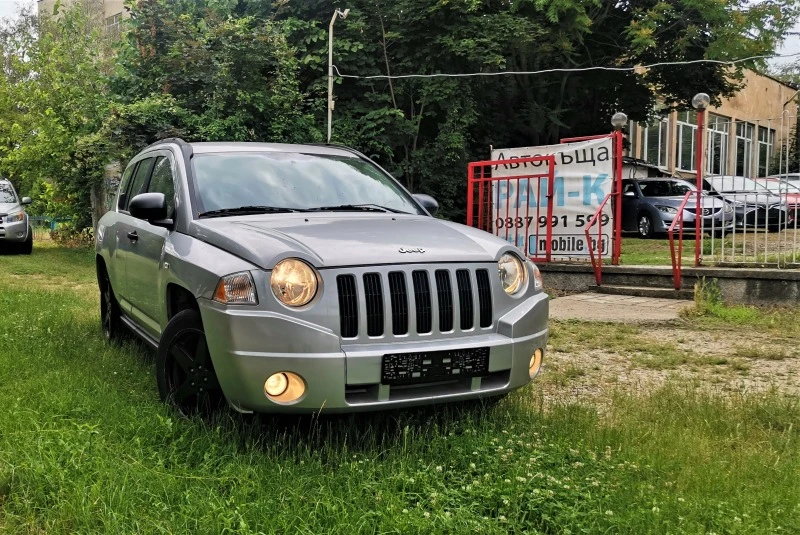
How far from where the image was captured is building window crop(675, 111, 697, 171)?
3303 centimetres

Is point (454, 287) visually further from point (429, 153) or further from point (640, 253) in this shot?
point (429, 153)

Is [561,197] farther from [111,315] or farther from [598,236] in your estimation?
[111,315]

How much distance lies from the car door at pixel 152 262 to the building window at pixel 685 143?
104 ft

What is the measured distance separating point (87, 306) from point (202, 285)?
555 centimetres

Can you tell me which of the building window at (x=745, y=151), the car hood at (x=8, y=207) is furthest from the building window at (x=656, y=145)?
the car hood at (x=8, y=207)

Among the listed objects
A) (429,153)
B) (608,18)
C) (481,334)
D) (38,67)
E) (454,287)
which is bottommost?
(481,334)

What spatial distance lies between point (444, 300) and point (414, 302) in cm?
16

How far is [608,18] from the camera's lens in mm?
20344

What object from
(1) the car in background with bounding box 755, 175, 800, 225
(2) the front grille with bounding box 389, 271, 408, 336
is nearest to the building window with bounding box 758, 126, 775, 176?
(1) the car in background with bounding box 755, 175, 800, 225

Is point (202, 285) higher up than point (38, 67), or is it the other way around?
point (38, 67)

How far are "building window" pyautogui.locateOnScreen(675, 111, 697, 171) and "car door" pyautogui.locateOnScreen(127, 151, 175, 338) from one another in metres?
31.6

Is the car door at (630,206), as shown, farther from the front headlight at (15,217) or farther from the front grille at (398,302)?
the front grille at (398,302)

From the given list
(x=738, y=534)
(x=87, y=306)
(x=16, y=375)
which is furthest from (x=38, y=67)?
(x=738, y=534)

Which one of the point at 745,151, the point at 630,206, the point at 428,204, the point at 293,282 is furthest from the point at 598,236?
the point at 630,206
